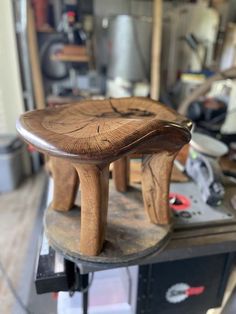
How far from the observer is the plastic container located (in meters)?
1.90

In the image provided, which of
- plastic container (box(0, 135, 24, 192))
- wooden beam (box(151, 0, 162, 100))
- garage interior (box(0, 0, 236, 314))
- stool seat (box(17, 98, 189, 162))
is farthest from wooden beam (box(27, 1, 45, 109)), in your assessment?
stool seat (box(17, 98, 189, 162))

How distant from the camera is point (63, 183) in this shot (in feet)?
1.90

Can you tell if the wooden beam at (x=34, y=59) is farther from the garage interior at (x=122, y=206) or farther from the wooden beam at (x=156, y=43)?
the wooden beam at (x=156, y=43)

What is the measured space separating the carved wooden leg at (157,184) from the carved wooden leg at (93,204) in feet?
Result: 0.39

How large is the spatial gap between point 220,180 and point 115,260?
15.7 inches

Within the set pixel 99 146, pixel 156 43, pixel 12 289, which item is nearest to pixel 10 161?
pixel 12 289

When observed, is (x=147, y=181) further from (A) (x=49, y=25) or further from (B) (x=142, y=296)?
(A) (x=49, y=25)

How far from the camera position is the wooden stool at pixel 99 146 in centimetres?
38

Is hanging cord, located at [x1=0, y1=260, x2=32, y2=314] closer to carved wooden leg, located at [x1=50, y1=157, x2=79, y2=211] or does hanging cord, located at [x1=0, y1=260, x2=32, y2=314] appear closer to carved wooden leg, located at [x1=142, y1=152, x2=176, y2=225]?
carved wooden leg, located at [x1=50, y1=157, x2=79, y2=211]

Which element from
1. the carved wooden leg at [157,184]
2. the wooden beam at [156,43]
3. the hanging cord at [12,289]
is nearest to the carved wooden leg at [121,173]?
the carved wooden leg at [157,184]

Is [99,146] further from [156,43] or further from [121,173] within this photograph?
[156,43]

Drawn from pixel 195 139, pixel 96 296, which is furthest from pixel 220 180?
pixel 96 296

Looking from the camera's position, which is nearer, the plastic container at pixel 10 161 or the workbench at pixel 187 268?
the workbench at pixel 187 268

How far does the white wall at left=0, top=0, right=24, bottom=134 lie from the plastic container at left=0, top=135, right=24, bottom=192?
0.15 meters
